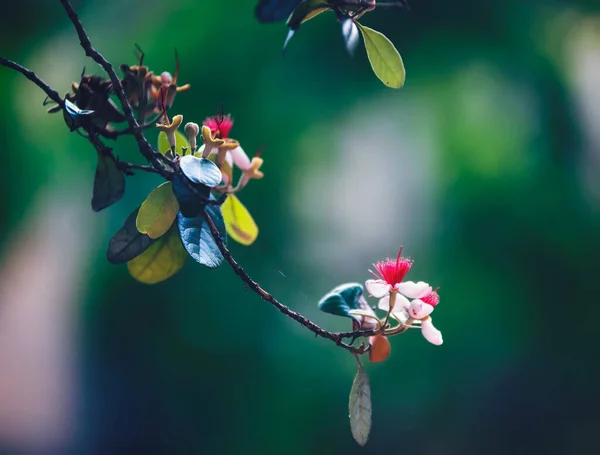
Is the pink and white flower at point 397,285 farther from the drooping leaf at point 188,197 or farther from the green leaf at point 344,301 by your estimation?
the drooping leaf at point 188,197

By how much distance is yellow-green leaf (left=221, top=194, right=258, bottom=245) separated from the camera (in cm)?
54

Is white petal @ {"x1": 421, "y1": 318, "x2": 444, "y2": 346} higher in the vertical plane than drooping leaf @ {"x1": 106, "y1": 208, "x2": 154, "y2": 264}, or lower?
higher

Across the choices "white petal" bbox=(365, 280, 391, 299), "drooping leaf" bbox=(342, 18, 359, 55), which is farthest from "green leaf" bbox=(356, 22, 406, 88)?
"white petal" bbox=(365, 280, 391, 299)

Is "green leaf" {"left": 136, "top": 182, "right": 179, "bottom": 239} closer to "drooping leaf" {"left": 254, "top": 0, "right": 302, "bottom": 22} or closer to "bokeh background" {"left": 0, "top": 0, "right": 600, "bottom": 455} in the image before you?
"drooping leaf" {"left": 254, "top": 0, "right": 302, "bottom": 22}

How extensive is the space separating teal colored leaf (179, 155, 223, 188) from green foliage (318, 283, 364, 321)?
0.14 metres

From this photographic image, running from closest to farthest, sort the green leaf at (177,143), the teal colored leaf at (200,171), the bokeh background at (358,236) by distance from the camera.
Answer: the teal colored leaf at (200,171)
the green leaf at (177,143)
the bokeh background at (358,236)

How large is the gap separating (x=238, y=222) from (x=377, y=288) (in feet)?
0.51

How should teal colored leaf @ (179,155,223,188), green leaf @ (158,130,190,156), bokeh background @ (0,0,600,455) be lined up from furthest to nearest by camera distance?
bokeh background @ (0,0,600,455) < green leaf @ (158,130,190,156) < teal colored leaf @ (179,155,223,188)

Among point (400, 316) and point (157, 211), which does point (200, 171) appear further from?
point (400, 316)

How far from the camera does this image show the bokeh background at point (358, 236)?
6.60 ft

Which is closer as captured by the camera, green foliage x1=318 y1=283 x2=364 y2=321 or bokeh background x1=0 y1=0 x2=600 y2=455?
green foliage x1=318 y1=283 x2=364 y2=321

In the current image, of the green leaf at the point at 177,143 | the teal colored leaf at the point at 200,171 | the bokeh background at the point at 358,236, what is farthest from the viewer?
the bokeh background at the point at 358,236

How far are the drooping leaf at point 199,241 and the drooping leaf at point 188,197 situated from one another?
0.02 metres

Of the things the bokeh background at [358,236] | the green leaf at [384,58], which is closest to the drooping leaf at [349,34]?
the green leaf at [384,58]
